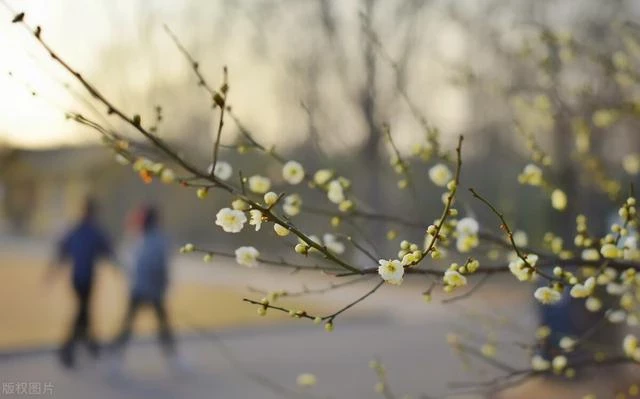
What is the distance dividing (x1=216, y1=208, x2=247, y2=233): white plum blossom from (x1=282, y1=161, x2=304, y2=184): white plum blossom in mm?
842

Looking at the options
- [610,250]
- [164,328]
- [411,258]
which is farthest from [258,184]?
[164,328]

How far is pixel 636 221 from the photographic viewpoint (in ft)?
8.96

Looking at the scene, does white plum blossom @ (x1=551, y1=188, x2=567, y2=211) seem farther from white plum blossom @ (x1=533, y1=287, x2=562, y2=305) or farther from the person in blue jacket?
the person in blue jacket

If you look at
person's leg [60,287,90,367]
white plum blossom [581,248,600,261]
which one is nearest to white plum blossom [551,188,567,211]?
white plum blossom [581,248,600,261]

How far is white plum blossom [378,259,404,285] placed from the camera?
1.99 metres

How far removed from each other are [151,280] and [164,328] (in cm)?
51

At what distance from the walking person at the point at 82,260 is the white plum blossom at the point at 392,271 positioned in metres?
6.85

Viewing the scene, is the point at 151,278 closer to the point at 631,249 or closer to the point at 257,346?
the point at 257,346

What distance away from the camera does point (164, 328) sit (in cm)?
852

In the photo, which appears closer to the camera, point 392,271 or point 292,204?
point 392,271

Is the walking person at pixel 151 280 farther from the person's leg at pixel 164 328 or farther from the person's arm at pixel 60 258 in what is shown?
the person's arm at pixel 60 258

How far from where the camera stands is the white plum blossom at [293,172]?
2998 millimetres

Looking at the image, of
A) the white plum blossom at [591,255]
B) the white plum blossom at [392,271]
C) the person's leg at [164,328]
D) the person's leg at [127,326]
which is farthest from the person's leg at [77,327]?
the white plum blossom at [392,271]

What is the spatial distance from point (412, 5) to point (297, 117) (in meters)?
4.46
